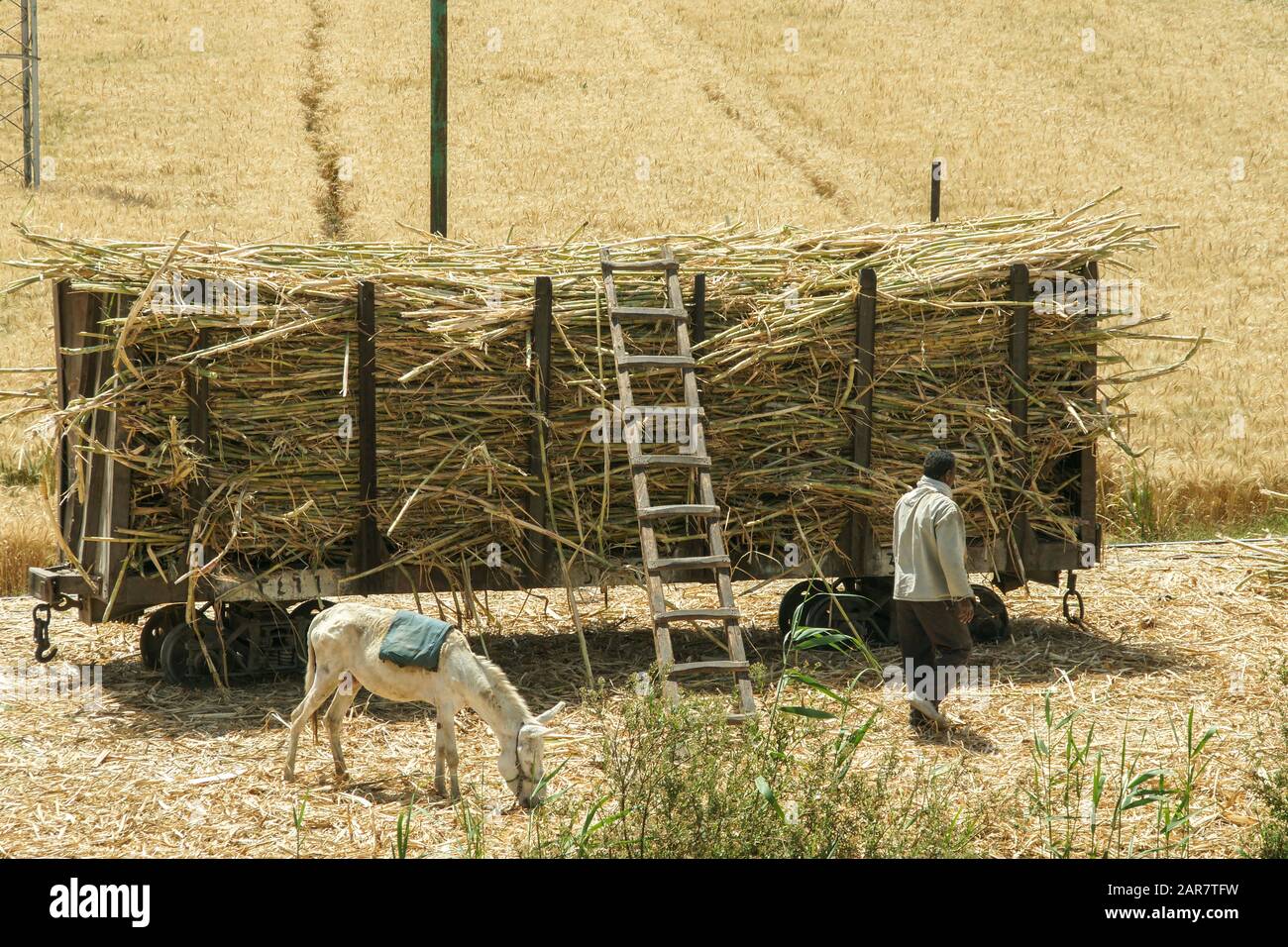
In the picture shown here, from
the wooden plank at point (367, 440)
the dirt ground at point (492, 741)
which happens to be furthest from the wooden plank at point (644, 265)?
the dirt ground at point (492, 741)

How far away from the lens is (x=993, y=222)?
10.2 meters

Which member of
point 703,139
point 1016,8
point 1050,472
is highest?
point 1016,8

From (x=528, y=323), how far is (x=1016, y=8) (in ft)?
126

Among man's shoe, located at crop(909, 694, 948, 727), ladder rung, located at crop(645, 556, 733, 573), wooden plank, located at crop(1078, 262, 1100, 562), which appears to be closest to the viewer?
man's shoe, located at crop(909, 694, 948, 727)

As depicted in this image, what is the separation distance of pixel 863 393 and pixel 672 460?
1529 mm

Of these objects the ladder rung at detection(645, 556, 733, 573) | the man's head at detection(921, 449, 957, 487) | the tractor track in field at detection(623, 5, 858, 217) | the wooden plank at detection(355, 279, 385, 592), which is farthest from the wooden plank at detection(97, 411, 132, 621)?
the tractor track in field at detection(623, 5, 858, 217)

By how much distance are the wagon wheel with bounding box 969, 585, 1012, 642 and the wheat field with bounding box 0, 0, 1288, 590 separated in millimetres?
5918

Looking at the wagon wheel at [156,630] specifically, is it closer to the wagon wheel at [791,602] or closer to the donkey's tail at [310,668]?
the donkey's tail at [310,668]

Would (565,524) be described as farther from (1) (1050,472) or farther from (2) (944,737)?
(1) (1050,472)

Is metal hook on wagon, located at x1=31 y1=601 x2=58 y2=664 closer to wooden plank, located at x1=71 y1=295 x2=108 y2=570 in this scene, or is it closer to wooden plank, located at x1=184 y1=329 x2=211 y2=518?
wooden plank, located at x1=71 y1=295 x2=108 y2=570

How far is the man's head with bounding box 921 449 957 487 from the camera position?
303 inches

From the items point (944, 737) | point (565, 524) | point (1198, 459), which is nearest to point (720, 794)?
point (944, 737)

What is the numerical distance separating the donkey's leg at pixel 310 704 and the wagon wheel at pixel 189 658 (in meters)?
1.88

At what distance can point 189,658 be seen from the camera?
28.8ft
